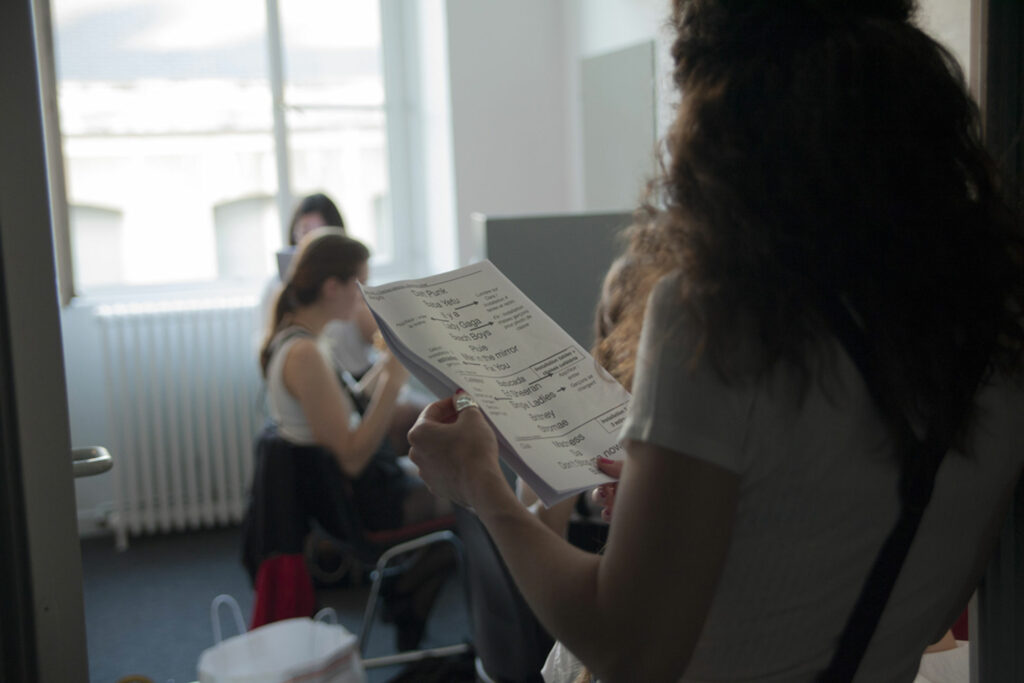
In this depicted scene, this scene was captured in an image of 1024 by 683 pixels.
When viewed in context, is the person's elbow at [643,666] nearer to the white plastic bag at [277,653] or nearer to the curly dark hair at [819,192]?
the curly dark hair at [819,192]

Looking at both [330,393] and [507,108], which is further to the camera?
A: [507,108]

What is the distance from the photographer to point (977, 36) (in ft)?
3.10

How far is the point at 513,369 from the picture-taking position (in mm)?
822

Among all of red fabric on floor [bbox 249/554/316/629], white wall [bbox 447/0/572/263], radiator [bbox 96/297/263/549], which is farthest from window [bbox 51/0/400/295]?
red fabric on floor [bbox 249/554/316/629]

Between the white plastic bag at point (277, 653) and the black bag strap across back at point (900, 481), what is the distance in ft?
5.74

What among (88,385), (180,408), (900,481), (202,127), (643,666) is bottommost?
(180,408)

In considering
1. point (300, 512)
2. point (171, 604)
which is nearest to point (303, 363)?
point (300, 512)

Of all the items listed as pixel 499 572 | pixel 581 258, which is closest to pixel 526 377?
pixel 499 572

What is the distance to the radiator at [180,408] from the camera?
3.87m

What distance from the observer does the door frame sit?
743mm

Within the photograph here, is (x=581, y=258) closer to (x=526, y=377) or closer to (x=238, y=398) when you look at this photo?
(x=526, y=377)

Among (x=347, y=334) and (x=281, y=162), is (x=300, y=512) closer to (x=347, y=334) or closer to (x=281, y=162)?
(x=347, y=334)

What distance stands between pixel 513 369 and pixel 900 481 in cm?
32

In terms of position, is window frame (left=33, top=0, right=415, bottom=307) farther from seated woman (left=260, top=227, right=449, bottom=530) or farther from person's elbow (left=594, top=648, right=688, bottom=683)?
person's elbow (left=594, top=648, right=688, bottom=683)
